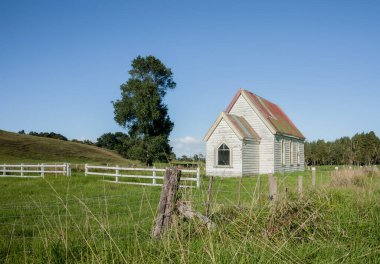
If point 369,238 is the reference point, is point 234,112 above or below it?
above

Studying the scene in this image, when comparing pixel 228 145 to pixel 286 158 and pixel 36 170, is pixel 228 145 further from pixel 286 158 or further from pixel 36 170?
pixel 36 170

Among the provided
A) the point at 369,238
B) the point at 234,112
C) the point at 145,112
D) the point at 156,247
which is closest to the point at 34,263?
the point at 156,247

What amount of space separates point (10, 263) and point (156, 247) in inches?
69.1

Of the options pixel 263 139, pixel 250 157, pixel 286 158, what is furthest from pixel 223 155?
pixel 286 158

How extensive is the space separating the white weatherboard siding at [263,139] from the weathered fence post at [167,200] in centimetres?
2178

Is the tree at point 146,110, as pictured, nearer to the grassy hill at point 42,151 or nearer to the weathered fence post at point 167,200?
the grassy hill at point 42,151

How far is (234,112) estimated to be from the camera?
2786 cm

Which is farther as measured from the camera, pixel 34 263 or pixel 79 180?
pixel 79 180

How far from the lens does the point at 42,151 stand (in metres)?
55.3

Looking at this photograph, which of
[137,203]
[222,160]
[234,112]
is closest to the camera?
[137,203]

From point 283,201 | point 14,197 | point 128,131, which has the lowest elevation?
point 14,197

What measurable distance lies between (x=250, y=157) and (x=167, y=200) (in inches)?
810

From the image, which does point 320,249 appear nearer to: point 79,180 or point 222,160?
point 79,180

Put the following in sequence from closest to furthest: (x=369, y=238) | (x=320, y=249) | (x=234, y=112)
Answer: (x=320, y=249) → (x=369, y=238) → (x=234, y=112)
